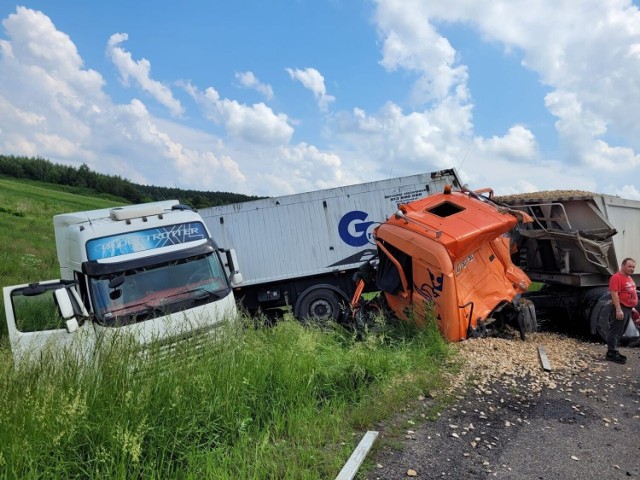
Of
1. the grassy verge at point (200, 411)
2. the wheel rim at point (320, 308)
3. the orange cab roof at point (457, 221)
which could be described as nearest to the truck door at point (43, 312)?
the grassy verge at point (200, 411)

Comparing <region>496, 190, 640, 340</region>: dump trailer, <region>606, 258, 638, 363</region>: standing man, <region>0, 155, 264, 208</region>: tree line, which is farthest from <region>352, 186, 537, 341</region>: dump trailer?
<region>0, 155, 264, 208</region>: tree line

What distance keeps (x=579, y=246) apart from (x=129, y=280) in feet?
24.6

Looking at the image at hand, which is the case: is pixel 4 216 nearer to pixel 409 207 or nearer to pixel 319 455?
pixel 409 207

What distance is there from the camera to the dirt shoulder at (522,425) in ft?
12.3

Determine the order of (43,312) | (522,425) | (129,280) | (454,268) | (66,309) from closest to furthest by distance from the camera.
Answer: (522,425) → (66,309) → (43,312) → (129,280) → (454,268)

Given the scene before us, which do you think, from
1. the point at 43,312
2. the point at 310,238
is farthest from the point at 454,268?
the point at 310,238

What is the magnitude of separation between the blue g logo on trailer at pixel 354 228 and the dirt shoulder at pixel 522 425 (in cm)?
597

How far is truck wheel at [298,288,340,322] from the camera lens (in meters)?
12.0

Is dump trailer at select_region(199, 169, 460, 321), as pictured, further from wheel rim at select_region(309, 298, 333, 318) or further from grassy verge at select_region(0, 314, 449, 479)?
grassy verge at select_region(0, 314, 449, 479)

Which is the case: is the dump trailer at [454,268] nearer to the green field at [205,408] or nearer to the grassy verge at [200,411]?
the green field at [205,408]

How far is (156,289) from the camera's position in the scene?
6730 mm

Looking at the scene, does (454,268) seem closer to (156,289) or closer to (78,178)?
(156,289)

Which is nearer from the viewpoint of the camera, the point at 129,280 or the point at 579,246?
the point at 129,280

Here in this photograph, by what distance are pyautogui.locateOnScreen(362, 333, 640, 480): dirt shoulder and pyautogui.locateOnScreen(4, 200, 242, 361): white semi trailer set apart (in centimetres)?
268
